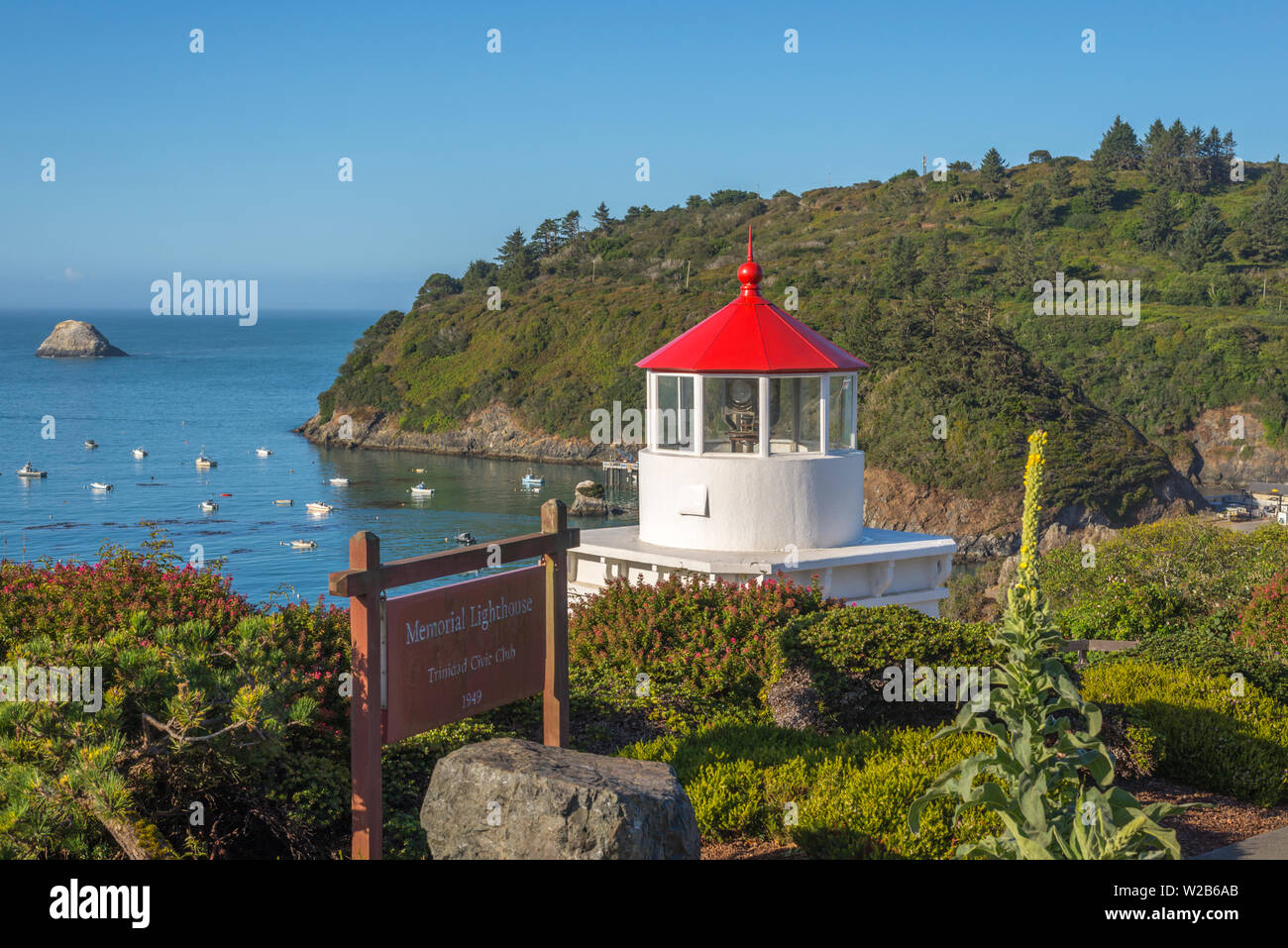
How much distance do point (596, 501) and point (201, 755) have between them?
70101 mm

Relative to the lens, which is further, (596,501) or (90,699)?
(596,501)

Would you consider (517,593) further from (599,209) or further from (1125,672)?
(599,209)

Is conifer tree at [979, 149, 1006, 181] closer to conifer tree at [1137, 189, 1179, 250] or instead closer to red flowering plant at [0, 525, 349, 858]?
conifer tree at [1137, 189, 1179, 250]

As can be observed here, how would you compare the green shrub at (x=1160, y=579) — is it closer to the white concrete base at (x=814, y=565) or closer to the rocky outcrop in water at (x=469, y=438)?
the white concrete base at (x=814, y=565)

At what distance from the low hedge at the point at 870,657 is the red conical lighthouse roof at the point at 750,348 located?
399 centimetres

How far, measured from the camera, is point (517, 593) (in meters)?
7.57

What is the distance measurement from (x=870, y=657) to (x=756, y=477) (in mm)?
3787

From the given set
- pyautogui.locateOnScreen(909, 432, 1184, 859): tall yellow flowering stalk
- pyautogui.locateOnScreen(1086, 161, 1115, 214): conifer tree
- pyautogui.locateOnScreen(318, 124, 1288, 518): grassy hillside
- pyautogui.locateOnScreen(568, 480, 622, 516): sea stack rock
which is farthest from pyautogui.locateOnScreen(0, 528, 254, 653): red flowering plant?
pyautogui.locateOnScreen(1086, 161, 1115, 214): conifer tree

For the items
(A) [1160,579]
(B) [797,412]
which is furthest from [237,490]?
(B) [797,412]

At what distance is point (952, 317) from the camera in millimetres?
78250

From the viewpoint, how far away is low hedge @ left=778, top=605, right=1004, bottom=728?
30.5ft

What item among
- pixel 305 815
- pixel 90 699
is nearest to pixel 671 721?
pixel 305 815

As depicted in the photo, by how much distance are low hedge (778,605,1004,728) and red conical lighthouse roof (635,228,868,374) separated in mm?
3992

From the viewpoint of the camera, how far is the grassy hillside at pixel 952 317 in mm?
73375
